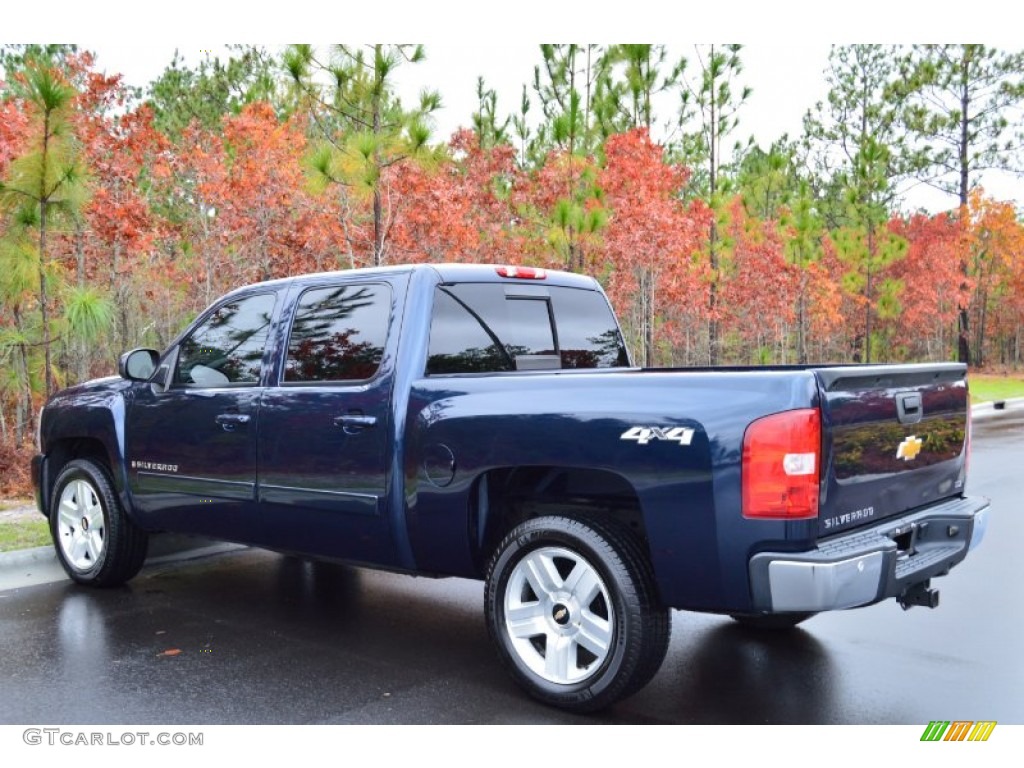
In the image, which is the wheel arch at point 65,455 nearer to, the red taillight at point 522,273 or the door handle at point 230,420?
the door handle at point 230,420

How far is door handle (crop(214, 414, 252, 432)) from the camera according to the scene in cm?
547

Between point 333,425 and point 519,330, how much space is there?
1123 mm

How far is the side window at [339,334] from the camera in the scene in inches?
198

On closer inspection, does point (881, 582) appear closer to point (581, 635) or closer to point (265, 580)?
point (581, 635)

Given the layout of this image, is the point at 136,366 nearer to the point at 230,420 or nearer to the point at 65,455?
the point at 230,420

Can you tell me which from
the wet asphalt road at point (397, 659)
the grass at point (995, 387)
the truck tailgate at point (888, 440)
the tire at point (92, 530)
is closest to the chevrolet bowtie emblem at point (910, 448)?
the truck tailgate at point (888, 440)

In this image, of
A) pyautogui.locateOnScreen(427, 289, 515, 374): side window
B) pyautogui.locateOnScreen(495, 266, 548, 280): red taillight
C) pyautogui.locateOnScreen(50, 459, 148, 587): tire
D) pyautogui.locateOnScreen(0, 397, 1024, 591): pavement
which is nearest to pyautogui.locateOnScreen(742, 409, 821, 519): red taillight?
pyautogui.locateOnScreen(427, 289, 515, 374): side window

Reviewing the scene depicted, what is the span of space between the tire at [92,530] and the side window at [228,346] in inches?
40.6

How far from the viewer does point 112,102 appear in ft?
48.3

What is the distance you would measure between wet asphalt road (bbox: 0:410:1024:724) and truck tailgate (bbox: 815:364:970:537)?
0.88m

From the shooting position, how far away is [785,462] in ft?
11.9

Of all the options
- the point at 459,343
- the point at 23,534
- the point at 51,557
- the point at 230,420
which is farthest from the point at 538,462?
the point at 23,534
